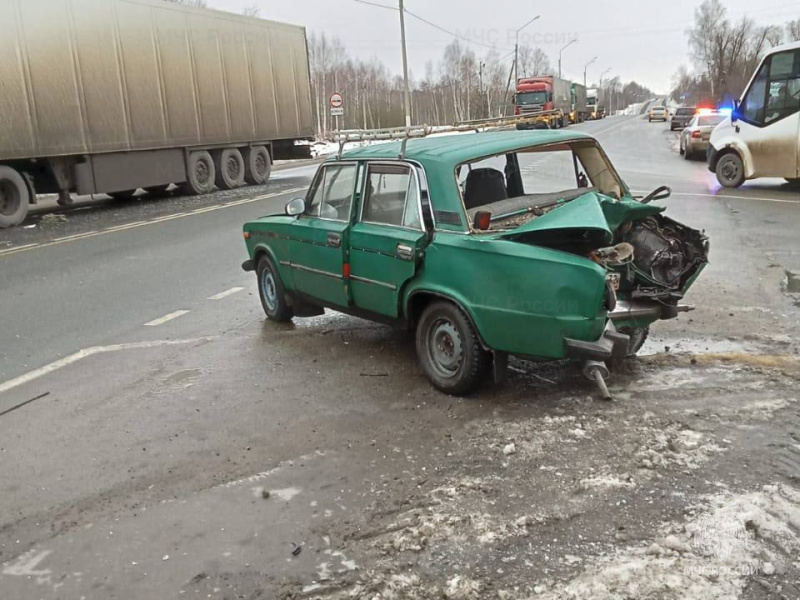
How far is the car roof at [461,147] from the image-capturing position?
4871mm

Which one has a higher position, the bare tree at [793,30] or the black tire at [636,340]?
the bare tree at [793,30]

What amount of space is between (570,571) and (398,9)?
3509cm

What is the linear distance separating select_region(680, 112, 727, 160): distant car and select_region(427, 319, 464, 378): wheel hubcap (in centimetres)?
2142

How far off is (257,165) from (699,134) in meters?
14.6

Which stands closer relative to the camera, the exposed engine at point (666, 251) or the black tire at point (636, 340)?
the exposed engine at point (666, 251)

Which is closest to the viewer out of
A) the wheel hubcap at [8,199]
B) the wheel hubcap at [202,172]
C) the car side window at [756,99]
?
the wheel hubcap at [8,199]

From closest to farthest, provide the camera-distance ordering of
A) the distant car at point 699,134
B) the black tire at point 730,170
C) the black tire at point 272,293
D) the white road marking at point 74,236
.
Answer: the black tire at point 272,293
the white road marking at point 74,236
the black tire at point 730,170
the distant car at point 699,134

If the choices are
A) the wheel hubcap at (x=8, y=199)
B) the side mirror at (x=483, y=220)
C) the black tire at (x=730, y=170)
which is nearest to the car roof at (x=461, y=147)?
the side mirror at (x=483, y=220)

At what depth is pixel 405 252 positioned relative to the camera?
191 inches

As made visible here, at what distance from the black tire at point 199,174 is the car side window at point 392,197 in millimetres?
14644

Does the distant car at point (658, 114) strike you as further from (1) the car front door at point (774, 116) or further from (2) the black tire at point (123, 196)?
(2) the black tire at point (123, 196)

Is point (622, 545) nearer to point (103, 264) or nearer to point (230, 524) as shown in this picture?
point (230, 524)

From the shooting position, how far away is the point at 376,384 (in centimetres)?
514

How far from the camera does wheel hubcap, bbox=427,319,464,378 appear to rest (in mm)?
4699
